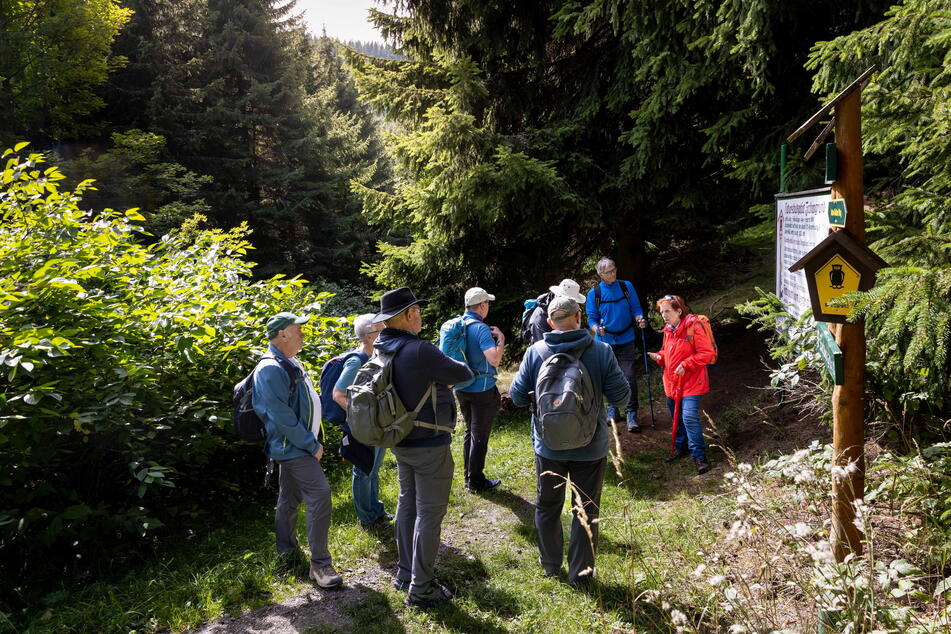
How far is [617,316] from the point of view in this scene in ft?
24.1

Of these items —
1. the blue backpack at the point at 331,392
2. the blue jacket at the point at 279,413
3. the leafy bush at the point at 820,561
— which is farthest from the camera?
the blue backpack at the point at 331,392

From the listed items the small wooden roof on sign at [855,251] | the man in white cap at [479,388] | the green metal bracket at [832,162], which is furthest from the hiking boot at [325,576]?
the green metal bracket at [832,162]

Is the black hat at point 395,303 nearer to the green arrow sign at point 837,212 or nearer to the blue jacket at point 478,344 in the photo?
the blue jacket at point 478,344

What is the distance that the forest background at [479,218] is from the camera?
3.88 metres

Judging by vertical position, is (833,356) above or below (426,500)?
above

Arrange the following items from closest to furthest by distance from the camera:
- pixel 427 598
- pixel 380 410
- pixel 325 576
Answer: pixel 380 410, pixel 427 598, pixel 325 576

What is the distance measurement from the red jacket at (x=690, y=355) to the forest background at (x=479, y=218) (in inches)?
32.1

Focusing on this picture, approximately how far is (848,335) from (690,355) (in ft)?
9.93

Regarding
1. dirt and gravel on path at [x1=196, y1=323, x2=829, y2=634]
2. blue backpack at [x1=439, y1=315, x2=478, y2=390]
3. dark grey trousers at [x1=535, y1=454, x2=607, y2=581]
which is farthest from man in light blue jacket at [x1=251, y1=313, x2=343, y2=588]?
dark grey trousers at [x1=535, y1=454, x2=607, y2=581]

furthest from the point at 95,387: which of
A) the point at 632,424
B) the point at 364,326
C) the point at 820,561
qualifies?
the point at 632,424

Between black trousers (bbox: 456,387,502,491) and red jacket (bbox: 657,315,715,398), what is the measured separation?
1.84m

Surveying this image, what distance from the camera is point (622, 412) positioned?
823 cm

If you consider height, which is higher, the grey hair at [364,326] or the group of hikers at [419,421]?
the grey hair at [364,326]

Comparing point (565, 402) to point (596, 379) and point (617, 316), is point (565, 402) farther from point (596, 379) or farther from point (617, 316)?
point (617, 316)
